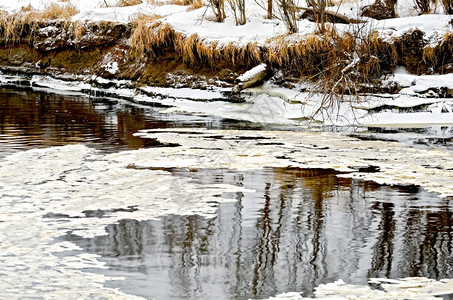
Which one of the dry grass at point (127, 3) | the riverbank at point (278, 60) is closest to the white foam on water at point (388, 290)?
the riverbank at point (278, 60)

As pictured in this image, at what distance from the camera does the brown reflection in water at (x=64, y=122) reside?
9.28 metres

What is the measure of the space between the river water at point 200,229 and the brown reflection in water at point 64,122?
1023 millimetres

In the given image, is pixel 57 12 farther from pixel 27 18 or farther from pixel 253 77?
pixel 253 77

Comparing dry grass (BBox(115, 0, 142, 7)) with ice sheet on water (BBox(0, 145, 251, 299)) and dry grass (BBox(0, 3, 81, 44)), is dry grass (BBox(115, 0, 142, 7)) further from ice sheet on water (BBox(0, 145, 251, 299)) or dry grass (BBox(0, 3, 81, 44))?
ice sheet on water (BBox(0, 145, 251, 299))

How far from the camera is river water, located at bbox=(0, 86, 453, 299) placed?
414 cm

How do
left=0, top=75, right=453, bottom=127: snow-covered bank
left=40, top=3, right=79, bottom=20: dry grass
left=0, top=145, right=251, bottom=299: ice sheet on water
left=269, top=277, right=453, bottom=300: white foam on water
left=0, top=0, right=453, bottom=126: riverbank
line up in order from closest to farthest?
left=269, top=277, right=453, bottom=300: white foam on water, left=0, top=145, right=251, bottom=299: ice sheet on water, left=0, top=75, right=453, bottom=127: snow-covered bank, left=0, top=0, right=453, bottom=126: riverbank, left=40, top=3, right=79, bottom=20: dry grass

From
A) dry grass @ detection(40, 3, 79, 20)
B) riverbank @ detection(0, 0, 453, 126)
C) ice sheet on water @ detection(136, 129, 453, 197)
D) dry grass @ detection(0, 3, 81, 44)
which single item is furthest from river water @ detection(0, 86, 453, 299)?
dry grass @ detection(0, 3, 81, 44)

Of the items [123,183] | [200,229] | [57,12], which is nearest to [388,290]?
[200,229]

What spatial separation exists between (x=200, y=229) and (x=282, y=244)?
2.34 feet

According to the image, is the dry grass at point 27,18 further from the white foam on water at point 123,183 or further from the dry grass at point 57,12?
the white foam on water at point 123,183

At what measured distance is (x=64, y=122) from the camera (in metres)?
11.4

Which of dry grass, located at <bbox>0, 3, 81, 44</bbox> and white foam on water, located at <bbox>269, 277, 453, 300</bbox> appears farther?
dry grass, located at <bbox>0, 3, 81, 44</bbox>

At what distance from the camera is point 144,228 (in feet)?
16.9

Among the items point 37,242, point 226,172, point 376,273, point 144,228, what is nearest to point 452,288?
point 376,273
